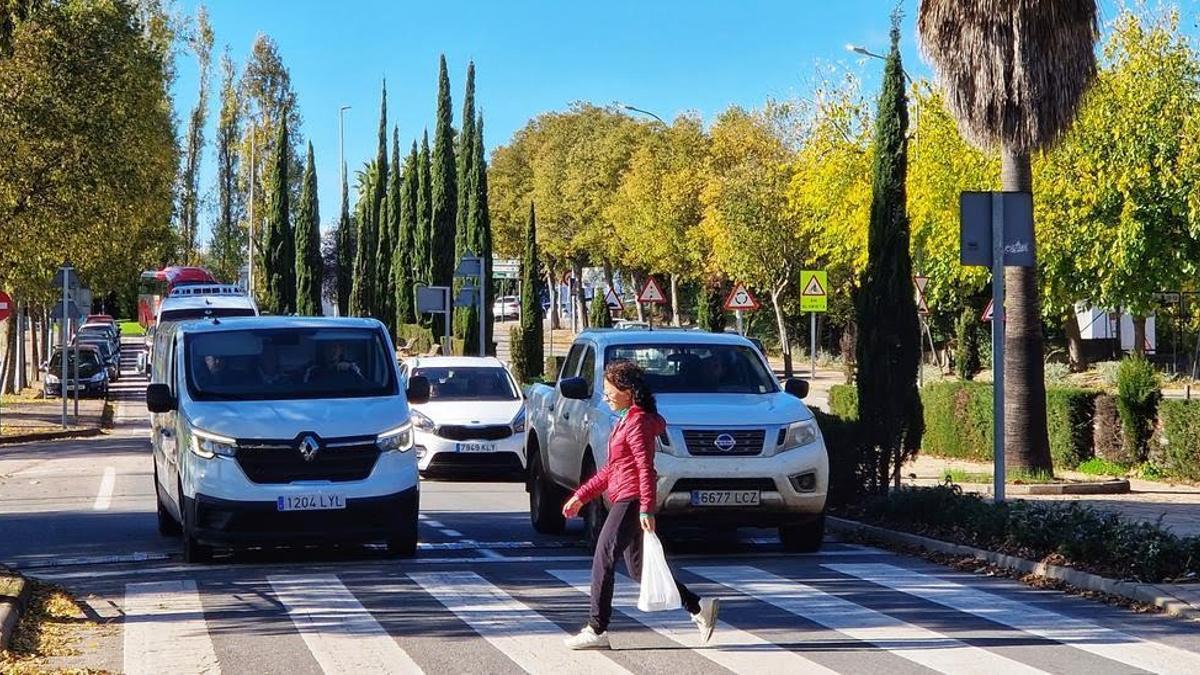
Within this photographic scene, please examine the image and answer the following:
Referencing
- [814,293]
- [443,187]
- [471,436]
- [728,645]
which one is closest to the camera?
[728,645]

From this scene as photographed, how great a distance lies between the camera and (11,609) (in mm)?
10609

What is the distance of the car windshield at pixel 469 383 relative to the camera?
81.8 ft

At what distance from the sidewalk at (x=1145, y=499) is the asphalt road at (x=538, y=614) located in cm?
414

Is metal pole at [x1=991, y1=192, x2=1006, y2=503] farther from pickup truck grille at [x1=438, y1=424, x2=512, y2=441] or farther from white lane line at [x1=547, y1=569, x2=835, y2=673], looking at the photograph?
pickup truck grille at [x1=438, y1=424, x2=512, y2=441]

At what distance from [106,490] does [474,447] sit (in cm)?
493

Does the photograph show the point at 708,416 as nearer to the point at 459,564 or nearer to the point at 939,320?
the point at 459,564

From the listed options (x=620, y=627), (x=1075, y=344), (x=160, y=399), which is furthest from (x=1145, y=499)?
(x=1075, y=344)

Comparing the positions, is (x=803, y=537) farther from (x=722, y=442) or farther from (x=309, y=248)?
(x=309, y=248)

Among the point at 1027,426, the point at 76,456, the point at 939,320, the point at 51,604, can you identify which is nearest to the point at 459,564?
the point at 51,604

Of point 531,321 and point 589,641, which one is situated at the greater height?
point 531,321

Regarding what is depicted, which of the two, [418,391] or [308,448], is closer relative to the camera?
[308,448]

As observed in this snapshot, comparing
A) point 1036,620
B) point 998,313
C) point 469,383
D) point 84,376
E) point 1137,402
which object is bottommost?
point 1036,620

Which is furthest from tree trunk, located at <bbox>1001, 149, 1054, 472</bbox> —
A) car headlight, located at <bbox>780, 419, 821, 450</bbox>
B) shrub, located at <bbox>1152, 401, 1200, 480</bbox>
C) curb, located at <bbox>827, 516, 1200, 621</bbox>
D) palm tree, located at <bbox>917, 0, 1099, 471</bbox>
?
car headlight, located at <bbox>780, 419, 821, 450</bbox>

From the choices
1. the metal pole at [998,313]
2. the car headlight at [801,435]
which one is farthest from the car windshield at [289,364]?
the metal pole at [998,313]
